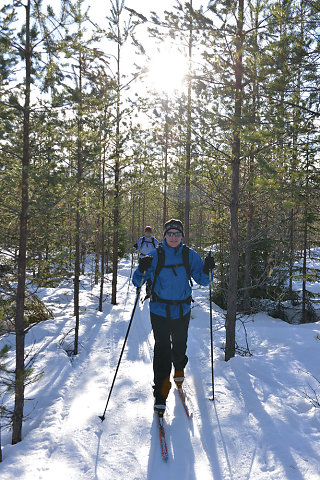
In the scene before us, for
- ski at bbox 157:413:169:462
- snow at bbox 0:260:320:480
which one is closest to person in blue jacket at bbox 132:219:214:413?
ski at bbox 157:413:169:462

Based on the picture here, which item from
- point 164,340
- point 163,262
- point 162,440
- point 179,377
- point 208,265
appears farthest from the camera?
point 179,377

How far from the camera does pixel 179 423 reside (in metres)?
3.73

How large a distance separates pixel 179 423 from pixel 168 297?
66.3 inches

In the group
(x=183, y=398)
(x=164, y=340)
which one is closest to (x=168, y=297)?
(x=164, y=340)

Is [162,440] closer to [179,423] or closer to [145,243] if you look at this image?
[179,423]

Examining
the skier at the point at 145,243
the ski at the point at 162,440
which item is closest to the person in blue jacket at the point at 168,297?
the ski at the point at 162,440

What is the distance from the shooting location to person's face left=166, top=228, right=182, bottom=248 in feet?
14.0

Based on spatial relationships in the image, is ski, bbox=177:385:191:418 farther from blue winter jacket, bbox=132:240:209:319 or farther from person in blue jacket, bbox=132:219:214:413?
blue winter jacket, bbox=132:240:209:319

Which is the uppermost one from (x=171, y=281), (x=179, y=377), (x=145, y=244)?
(x=145, y=244)

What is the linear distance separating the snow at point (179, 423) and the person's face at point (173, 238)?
2459mm

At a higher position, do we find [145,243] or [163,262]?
[145,243]

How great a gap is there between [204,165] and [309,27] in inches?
129

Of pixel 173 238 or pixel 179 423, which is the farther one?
pixel 173 238

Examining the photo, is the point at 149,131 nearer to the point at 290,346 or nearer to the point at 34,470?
the point at 290,346
